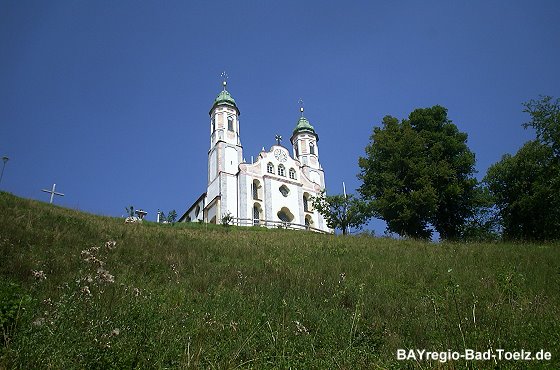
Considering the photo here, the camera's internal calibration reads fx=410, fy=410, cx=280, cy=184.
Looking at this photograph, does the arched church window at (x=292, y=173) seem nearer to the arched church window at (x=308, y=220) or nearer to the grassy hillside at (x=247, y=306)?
the arched church window at (x=308, y=220)

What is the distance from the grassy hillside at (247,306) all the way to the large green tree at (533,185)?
13.7 m

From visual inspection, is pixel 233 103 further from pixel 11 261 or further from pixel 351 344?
pixel 351 344

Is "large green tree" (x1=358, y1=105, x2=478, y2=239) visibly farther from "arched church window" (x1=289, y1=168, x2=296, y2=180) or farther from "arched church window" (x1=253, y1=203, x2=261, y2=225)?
"arched church window" (x1=289, y1=168, x2=296, y2=180)

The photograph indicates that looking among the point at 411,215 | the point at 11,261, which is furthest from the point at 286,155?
the point at 11,261

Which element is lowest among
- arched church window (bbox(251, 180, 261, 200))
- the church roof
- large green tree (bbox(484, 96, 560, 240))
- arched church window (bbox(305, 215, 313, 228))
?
large green tree (bbox(484, 96, 560, 240))

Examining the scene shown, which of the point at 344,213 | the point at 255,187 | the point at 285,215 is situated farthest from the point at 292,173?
the point at 344,213

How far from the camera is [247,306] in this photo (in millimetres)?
6746

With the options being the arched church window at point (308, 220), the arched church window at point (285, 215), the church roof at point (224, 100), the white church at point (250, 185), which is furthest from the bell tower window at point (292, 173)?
the church roof at point (224, 100)

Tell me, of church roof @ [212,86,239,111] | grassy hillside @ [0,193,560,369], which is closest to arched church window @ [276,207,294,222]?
church roof @ [212,86,239,111]

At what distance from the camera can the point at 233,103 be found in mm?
57781

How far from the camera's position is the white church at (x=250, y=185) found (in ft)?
157

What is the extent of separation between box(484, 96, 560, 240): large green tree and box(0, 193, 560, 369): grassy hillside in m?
13.7

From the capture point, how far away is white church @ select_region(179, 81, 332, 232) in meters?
47.7

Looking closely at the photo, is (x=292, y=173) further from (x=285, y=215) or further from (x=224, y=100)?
(x=224, y=100)
